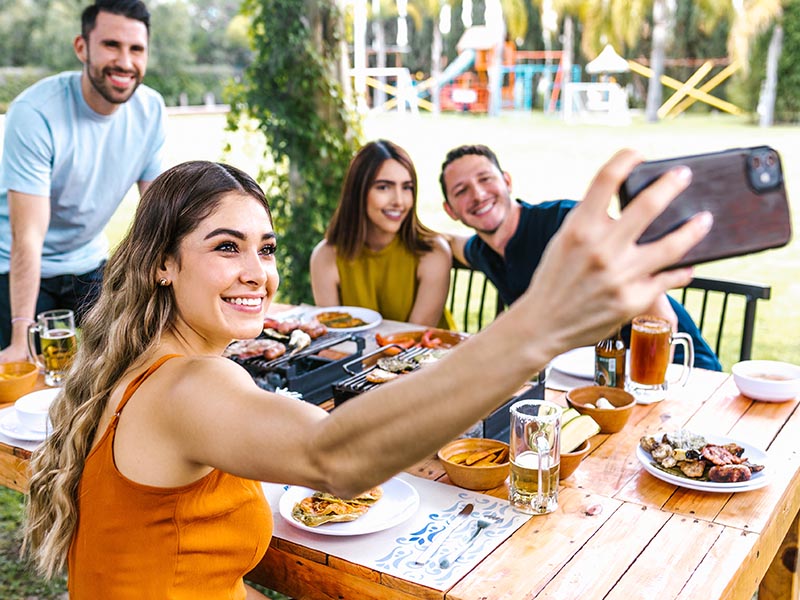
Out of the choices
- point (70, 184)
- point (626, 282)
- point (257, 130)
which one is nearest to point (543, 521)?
point (626, 282)

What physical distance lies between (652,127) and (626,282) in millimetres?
20461

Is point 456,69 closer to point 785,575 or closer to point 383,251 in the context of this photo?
point 383,251

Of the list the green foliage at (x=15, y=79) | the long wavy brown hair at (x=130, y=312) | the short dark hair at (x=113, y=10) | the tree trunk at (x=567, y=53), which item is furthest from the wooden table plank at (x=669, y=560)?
the tree trunk at (x=567, y=53)

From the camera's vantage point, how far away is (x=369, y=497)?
1.86m

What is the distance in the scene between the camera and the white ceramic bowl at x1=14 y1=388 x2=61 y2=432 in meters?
2.29

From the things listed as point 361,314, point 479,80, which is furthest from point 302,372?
point 479,80

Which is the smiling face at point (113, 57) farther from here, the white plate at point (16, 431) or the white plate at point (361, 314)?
the white plate at point (16, 431)

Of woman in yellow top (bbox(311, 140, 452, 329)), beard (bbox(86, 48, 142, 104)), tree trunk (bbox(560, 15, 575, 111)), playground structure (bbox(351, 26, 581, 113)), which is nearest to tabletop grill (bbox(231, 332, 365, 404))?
woman in yellow top (bbox(311, 140, 452, 329))

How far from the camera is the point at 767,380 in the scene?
244 cm

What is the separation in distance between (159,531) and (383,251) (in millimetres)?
2434

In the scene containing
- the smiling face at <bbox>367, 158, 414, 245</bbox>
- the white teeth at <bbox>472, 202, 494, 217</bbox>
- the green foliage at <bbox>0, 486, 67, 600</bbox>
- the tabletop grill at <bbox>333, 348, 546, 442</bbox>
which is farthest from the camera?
the smiling face at <bbox>367, 158, 414, 245</bbox>

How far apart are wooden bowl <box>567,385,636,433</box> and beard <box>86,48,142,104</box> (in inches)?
91.6

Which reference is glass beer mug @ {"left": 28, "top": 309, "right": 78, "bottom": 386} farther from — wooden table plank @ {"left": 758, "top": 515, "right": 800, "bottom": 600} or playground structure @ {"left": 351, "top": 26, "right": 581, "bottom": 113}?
playground structure @ {"left": 351, "top": 26, "right": 581, "bottom": 113}

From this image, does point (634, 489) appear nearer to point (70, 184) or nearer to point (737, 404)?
point (737, 404)
